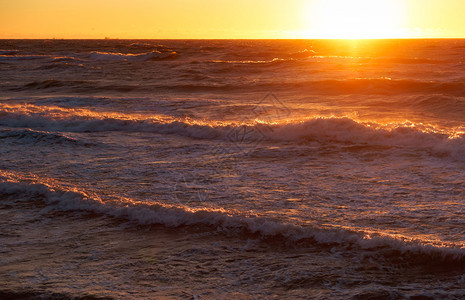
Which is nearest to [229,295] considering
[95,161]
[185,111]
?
[95,161]

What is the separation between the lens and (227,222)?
6.05m

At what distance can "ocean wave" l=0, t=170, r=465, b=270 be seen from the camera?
5059mm

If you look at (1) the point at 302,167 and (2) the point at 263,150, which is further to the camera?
(2) the point at 263,150

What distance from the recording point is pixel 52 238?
5.75 meters

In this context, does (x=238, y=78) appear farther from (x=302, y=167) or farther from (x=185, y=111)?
(x=302, y=167)

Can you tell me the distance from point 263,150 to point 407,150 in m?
2.94

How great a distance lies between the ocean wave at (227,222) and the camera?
5.06 meters

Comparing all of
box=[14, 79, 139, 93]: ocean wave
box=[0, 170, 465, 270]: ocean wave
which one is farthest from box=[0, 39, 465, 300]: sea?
box=[14, 79, 139, 93]: ocean wave

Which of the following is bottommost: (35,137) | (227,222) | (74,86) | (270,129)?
(227,222)

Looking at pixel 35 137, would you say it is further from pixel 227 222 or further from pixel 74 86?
pixel 74 86

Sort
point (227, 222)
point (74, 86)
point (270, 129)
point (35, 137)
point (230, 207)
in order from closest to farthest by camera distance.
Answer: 1. point (227, 222)
2. point (230, 207)
3. point (35, 137)
4. point (270, 129)
5. point (74, 86)

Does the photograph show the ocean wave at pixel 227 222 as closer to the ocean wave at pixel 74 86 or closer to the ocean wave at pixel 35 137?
the ocean wave at pixel 35 137

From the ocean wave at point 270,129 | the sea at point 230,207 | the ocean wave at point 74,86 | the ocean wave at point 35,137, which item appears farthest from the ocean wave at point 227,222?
the ocean wave at point 74,86

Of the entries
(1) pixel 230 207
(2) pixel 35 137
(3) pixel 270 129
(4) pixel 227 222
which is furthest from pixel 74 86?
(4) pixel 227 222
